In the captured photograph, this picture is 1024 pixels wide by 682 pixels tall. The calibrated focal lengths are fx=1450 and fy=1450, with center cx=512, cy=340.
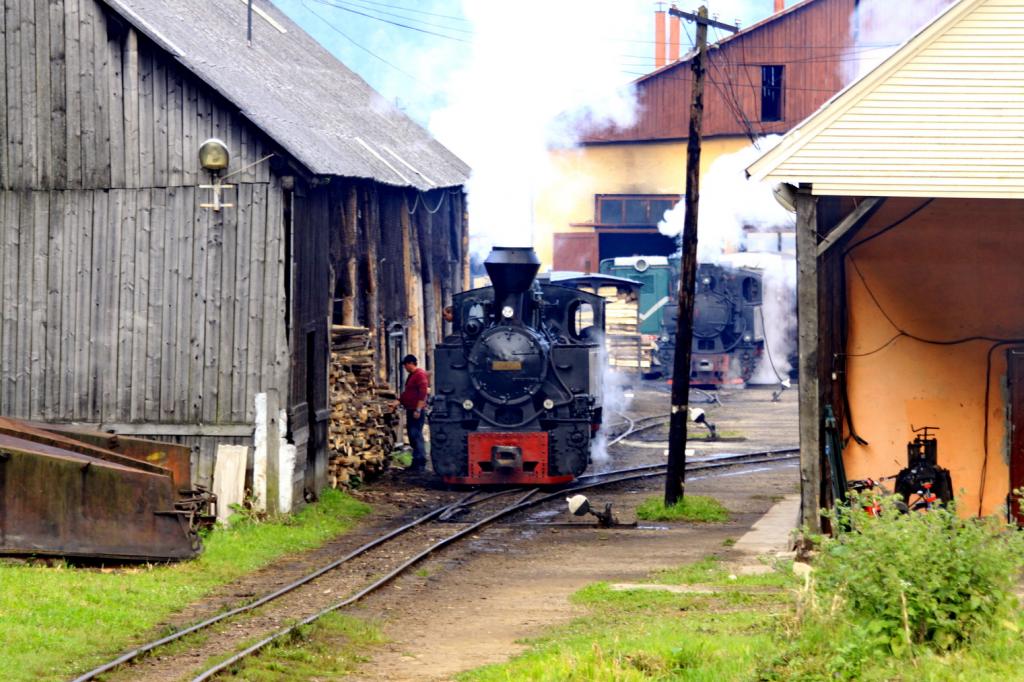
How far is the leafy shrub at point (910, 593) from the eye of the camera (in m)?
8.83

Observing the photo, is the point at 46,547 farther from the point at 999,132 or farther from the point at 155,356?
the point at 999,132

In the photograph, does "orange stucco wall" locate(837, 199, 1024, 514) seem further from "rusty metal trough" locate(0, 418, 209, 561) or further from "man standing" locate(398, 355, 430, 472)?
"man standing" locate(398, 355, 430, 472)

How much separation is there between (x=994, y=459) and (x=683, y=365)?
4.48 metres

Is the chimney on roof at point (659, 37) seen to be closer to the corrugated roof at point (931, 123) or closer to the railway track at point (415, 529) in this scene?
the railway track at point (415, 529)

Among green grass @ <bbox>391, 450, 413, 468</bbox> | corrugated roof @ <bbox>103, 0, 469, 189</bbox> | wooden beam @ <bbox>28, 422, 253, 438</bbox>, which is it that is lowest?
green grass @ <bbox>391, 450, 413, 468</bbox>

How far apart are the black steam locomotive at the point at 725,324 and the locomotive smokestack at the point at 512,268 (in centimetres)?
1763

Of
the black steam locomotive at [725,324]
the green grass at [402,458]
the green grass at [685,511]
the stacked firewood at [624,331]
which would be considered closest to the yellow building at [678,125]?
the stacked firewood at [624,331]

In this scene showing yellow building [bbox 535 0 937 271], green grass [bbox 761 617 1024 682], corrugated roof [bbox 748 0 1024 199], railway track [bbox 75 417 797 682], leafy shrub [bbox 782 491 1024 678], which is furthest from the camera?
yellow building [bbox 535 0 937 271]

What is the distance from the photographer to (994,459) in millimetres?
15297

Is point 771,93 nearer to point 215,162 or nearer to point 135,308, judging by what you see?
point 215,162

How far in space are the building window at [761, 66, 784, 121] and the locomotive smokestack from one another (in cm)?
2710

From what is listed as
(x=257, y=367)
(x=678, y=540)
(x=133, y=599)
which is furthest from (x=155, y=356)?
(x=678, y=540)

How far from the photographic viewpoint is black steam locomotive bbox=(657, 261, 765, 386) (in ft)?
125

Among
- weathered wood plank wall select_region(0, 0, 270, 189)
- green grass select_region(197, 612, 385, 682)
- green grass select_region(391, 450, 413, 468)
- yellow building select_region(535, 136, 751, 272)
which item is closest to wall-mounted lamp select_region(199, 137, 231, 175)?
weathered wood plank wall select_region(0, 0, 270, 189)
